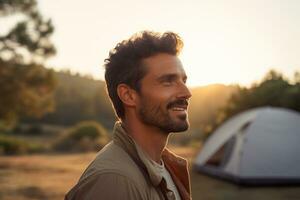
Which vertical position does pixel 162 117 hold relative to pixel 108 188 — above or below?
above

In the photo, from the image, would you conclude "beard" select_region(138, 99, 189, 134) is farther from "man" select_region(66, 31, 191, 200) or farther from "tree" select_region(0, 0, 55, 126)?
"tree" select_region(0, 0, 55, 126)

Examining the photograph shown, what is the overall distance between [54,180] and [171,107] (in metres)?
11.8

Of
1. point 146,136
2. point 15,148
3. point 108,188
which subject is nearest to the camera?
point 108,188

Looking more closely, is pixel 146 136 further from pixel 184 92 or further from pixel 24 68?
pixel 24 68

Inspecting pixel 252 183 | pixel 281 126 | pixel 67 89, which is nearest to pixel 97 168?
pixel 252 183

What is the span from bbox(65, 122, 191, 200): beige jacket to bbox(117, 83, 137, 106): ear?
0.10 meters

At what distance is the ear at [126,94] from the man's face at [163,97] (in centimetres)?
4

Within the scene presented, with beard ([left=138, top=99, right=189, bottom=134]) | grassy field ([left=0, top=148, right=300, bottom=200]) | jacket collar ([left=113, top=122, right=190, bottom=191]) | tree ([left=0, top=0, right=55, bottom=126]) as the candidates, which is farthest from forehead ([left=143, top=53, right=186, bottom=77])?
tree ([left=0, top=0, right=55, bottom=126])

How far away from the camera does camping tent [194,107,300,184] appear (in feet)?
37.7

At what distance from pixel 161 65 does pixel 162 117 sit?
204 mm

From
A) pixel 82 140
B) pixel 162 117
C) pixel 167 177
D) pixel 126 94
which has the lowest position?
pixel 82 140

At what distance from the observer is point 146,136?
197 centimetres

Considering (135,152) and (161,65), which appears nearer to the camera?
(135,152)

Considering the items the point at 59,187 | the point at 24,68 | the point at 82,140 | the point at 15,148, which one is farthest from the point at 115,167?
the point at 82,140
